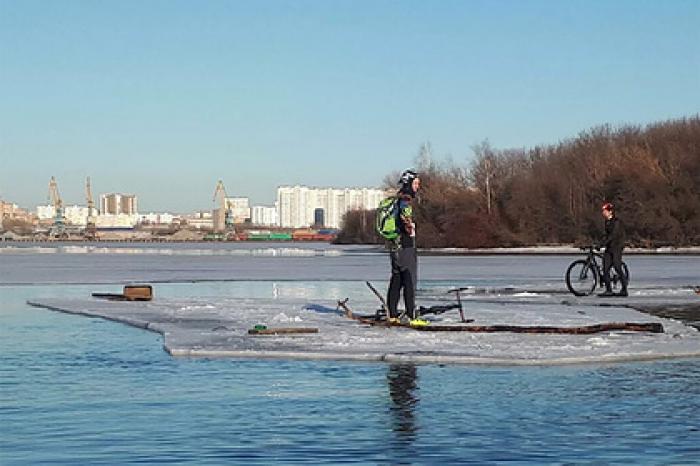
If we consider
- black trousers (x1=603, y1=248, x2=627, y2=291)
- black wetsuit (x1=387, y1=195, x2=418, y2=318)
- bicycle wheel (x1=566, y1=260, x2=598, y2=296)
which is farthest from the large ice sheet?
bicycle wheel (x1=566, y1=260, x2=598, y2=296)

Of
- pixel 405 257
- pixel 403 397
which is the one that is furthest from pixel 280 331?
pixel 403 397

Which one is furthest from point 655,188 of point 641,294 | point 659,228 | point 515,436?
point 515,436

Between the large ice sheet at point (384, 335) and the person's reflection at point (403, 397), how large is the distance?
787mm

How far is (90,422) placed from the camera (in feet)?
27.7

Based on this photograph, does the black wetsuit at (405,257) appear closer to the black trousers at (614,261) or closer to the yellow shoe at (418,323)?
the yellow shoe at (418,323)

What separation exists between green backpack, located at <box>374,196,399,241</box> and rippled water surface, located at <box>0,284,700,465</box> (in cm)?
344

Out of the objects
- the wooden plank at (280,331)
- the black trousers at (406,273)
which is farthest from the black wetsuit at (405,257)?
the wooden plank at (280,331)

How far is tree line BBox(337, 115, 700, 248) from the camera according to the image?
275ft

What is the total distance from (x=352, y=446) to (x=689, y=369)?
17.6ft

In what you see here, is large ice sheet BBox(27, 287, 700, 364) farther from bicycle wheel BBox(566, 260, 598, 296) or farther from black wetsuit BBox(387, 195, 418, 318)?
bicycle wheel BBox(566, 260, 598, 296)

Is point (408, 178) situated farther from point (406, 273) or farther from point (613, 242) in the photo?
point (613, 242)

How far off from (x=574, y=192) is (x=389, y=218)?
83315 millimetres

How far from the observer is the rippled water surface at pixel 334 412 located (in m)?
7.31

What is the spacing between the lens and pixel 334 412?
29.1 feet
